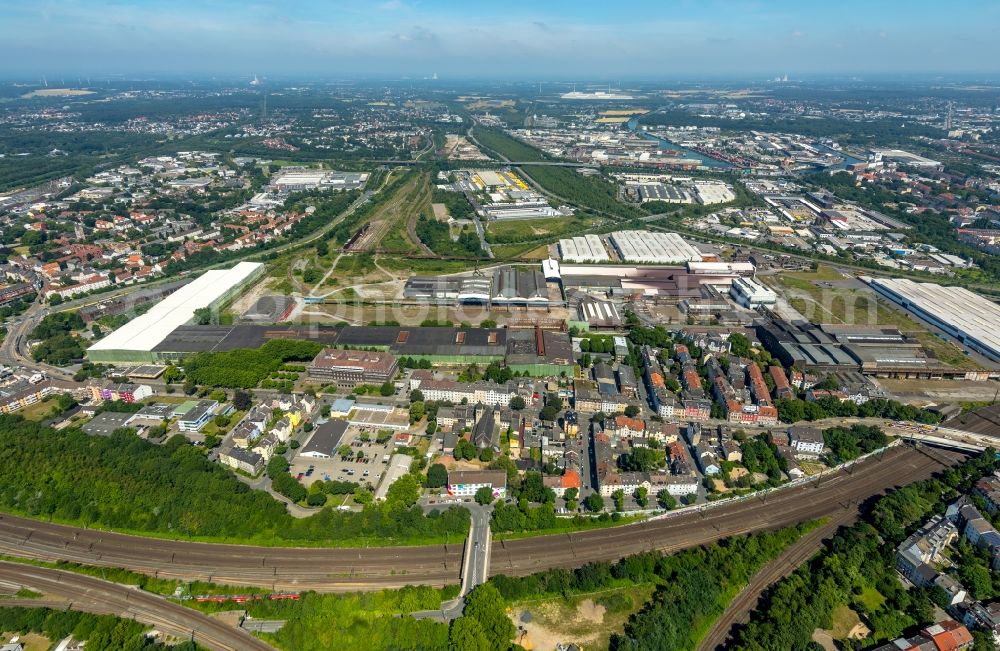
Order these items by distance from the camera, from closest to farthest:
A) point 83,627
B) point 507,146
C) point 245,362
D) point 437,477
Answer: point 83,627
point 437,477
point 245,362
point 507,146

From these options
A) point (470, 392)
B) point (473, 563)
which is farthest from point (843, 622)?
point (470, 392)

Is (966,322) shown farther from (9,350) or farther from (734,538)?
(9,350)

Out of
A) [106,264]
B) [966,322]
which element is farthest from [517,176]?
[966,322]

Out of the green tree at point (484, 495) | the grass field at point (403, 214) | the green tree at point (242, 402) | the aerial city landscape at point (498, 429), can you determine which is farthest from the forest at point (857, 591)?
the grass field at point (403, 214)

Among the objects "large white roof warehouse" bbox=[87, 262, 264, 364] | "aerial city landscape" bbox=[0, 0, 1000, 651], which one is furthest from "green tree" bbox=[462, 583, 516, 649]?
"large white roof warehouse" bbox=[87, 262, 264, 364]

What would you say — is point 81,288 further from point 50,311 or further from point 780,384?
point 780,384

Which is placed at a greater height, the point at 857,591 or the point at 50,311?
the point at 50,311

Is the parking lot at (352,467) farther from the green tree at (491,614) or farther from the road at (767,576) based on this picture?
the road at (767,576)
